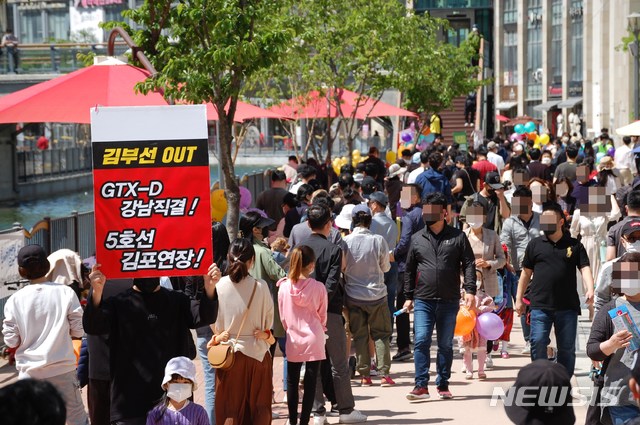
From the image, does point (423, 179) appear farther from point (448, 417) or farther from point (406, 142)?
point (406, 142)

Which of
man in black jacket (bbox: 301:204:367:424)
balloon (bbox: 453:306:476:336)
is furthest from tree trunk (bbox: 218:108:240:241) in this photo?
balloon (bbox: 453:306:476:336)

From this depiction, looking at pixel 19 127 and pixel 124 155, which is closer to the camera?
pixel 124 155

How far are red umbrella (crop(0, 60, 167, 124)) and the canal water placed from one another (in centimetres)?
3240

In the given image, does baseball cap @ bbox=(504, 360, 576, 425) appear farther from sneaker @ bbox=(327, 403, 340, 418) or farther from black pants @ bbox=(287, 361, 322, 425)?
sneaker @ bbox=(327, 403, 340, 418)

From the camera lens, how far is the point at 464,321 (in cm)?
1149

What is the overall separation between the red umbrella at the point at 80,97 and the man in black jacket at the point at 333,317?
2504 millimetres

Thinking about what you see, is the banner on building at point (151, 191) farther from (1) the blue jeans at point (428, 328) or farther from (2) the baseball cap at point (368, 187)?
(2) the baseball cap at point (368, 187)

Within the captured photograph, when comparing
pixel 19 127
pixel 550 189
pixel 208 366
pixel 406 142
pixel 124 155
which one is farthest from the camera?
pixel 19 127

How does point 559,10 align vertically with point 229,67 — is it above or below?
above

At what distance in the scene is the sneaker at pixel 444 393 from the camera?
11125mm

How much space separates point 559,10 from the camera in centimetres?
7675

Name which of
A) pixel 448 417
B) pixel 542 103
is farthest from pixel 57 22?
Answer: pixel 448 417

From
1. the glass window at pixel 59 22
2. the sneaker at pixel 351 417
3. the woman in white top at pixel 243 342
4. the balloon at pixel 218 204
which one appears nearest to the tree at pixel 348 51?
the balloon at pixel 218 204

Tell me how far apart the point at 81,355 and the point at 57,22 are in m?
109
